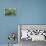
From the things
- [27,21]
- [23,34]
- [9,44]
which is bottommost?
[9,44]

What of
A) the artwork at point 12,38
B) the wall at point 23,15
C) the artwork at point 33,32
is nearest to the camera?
the artwork at point 33,32

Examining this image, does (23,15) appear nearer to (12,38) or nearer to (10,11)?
(10,11)

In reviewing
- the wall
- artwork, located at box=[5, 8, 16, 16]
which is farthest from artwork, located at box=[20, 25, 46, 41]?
artwork, located at box=[5, 8, 16, 16]

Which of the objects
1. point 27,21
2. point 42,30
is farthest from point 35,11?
point 42,30

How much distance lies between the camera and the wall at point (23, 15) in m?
3.08

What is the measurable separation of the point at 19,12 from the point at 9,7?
11.4 inches

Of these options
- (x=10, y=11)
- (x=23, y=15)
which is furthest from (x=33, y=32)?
(x=10, y=11)

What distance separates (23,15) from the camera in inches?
122

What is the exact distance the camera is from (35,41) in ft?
9.40

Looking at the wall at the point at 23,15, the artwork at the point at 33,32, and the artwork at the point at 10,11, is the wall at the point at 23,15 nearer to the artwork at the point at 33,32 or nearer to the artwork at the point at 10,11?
the artwork at the point at 10,11

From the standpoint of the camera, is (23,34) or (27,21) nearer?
(23,34)

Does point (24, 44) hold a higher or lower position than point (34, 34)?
lower

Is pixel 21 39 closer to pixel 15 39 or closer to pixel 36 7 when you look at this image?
pixel 15 39

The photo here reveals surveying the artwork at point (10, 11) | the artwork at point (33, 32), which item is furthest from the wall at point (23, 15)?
the artwork at point (33, 32)
